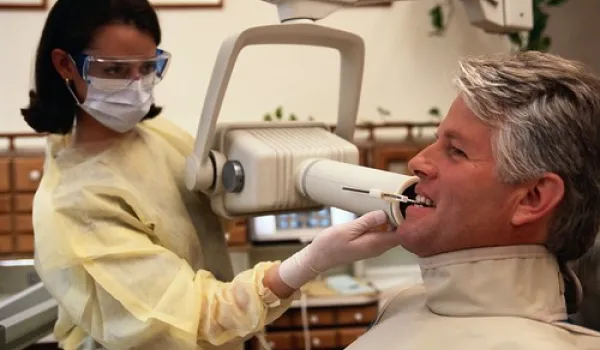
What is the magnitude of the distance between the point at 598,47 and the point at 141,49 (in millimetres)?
2280

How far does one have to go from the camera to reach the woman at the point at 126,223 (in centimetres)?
115

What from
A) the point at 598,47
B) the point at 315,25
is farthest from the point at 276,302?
the point at 598,47

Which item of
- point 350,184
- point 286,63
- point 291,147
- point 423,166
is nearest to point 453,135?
point 423,166

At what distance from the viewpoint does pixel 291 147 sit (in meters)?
1.22

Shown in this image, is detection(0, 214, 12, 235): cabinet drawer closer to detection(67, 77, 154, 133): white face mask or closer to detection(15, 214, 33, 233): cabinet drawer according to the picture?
detection(15, 214, 33, 233): cabinet drawer

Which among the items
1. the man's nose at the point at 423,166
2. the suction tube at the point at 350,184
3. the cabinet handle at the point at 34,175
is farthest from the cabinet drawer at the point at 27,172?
the man's nose at the point at 423,166

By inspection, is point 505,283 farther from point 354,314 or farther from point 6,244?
point 6,244

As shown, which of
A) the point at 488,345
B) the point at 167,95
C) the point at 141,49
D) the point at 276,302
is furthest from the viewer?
the point at 167,95

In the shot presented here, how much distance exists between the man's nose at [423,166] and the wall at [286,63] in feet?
A: 6.04

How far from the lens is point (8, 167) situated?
248cm

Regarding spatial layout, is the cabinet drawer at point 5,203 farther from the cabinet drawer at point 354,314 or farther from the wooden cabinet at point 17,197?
the cabinet drawer at point 354,314

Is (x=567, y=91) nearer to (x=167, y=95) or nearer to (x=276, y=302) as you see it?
(x=276, y=302)

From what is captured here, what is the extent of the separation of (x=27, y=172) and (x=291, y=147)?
1.59 meters

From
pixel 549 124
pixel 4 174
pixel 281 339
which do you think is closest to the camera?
pixel 549 124
